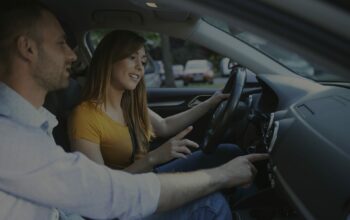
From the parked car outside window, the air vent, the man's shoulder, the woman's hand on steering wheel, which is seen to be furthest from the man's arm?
the parked car outside window

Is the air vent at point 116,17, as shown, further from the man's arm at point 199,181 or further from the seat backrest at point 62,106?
the man's arm at point 199,181

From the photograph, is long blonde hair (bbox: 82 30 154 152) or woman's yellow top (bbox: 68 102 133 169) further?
long blonde hair (bbox: 82 30 154 152)

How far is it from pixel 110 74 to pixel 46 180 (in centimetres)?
124

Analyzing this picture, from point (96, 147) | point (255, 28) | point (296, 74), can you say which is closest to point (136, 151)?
point (96, 147)

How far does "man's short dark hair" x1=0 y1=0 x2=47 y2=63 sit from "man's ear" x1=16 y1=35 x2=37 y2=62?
19 millimetres

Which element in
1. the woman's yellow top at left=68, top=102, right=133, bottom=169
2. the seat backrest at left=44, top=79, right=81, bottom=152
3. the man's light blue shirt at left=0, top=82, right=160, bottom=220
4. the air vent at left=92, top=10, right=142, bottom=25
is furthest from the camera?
the air vent at left=92, top=10, right=142, bottom=25

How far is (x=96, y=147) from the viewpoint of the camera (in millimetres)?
2355

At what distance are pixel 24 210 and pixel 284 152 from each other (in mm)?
1022

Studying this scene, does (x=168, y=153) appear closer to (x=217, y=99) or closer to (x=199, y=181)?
(x=199, y=181)

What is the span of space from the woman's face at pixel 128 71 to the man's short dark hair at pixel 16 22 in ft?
3.01

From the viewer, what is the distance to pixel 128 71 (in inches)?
100

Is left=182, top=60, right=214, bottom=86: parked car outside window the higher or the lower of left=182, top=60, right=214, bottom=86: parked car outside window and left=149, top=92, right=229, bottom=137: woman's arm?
the lower

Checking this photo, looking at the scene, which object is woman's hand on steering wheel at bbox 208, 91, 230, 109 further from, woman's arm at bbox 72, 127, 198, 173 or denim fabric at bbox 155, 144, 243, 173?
woman's arm at bbox 72, 127, 198, 173

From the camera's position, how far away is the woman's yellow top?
2395mm
